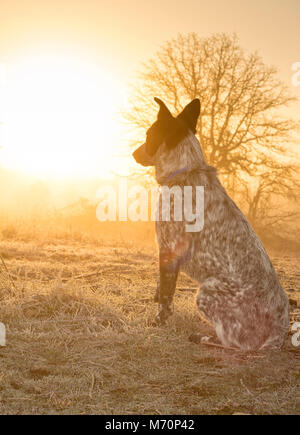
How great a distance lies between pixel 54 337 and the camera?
4035mm

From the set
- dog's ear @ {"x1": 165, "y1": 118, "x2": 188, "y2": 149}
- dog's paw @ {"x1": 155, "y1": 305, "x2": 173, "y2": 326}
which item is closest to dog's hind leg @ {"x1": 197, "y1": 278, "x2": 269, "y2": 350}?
dog's paw @ {"x1": 155, "y1": 305, "x2": 173, "y2": 326}

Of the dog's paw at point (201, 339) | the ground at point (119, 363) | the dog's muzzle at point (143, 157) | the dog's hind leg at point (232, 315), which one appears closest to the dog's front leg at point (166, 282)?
the ground at point (119, 363)

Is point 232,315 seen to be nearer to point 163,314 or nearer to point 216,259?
point 216,259

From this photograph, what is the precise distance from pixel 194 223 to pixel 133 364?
58.2 inches

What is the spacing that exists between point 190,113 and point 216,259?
1702 millimetres

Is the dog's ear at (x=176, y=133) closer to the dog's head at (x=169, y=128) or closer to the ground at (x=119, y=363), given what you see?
the dog's head at (x=169, y=128)

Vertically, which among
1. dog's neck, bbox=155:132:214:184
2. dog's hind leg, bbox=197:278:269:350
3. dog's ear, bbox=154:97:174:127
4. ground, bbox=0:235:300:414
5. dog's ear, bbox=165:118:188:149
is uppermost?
dog's ear, bbox=154:97:174:127

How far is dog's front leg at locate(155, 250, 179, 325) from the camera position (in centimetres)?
450

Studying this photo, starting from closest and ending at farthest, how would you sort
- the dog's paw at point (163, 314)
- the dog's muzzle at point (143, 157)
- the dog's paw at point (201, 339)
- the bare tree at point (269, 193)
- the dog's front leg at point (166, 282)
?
the dog's paw at point (201, 339) → the dog's front leg at point (166, 282) → the dog's paw at point (163, 314) → the dog's muzzle at point (143, 157) → the bare tree at point (269, 193)

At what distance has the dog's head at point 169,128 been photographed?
4613 mm

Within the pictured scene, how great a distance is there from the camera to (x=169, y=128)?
15.3 feet

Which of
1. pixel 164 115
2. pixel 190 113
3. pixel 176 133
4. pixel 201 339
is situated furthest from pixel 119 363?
pixel 190 113

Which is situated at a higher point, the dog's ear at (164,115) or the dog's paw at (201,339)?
the dog's ear at (164,115)

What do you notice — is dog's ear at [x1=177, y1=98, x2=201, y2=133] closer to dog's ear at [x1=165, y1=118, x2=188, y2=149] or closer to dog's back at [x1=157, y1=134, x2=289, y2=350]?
dog's ear at [x1=165, y1=118, x2=188, y2=149]
